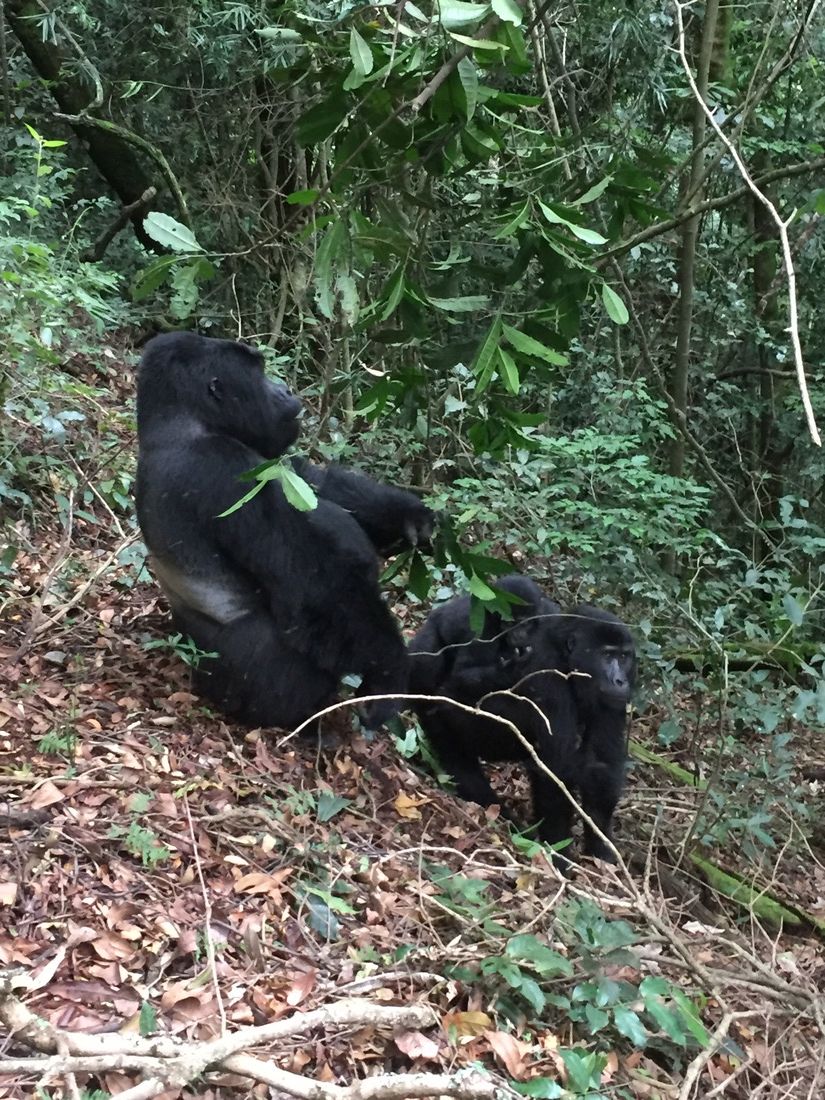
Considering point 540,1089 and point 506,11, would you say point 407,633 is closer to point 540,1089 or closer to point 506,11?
point 540,1089

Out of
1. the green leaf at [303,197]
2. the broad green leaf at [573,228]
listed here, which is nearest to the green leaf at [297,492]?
the green leaf at [303,197]

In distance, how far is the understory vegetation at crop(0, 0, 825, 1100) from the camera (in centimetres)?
241

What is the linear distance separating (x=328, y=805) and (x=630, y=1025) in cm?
126

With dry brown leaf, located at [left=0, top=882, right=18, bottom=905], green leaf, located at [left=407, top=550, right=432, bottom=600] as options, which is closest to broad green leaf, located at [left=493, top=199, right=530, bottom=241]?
green leaf, located at [left=407, top=550, right=432, bottom=600]

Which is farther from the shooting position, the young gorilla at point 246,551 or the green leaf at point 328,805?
the young gorilla at point 246,551

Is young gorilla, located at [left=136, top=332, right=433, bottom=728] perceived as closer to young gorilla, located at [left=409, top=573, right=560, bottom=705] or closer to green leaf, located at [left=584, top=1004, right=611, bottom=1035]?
young gorilla, located at [left=409, top=573, right=560, bottom=705]

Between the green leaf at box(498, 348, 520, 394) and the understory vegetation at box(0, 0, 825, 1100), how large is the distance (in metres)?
0.01

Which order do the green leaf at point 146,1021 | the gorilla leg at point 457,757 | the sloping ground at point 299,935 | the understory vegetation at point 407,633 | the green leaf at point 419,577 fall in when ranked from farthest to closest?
the gorilla leg at point 457,757, the green leaf at point 419,577, the understory vegetation at point 407,633, the sloping ground at point 299,935, the green leaf at point 146,1021

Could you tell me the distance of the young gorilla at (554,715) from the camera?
425 centimetres

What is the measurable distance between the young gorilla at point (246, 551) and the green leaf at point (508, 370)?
4.04 ft

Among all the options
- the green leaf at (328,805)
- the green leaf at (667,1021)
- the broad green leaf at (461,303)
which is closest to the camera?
the green leaf at (667,1021)

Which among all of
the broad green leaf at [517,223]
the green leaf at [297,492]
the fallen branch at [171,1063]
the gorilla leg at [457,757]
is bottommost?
the gorilla leg at [457,757]

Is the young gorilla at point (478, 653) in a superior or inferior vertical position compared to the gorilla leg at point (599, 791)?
superior

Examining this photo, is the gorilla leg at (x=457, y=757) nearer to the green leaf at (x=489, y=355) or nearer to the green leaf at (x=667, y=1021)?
the green leaf at (x=667, y=1021)
